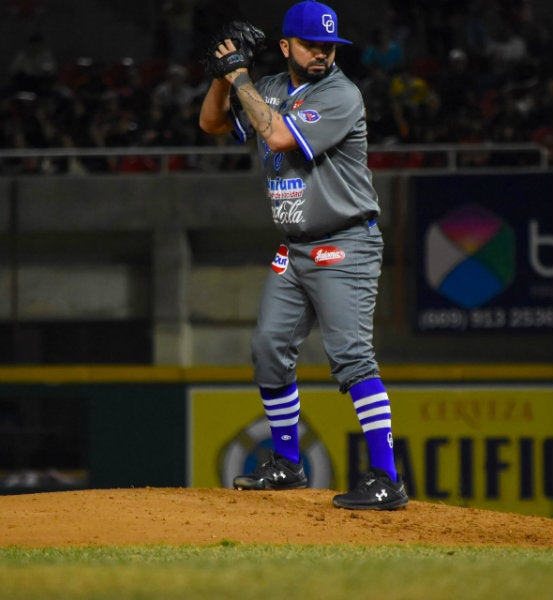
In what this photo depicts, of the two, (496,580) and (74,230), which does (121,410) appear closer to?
(74,230)

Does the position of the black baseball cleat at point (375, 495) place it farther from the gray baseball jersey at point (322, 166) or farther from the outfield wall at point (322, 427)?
the outfield wall at point (322, 427)

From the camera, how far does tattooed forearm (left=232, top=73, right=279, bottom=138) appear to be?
5438 millimetres

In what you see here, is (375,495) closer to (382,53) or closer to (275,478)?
(275,478)

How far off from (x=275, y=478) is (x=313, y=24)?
2010 mm

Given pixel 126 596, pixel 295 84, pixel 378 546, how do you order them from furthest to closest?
1. pixel 295 84
2. pixel 378 546
3. pixel 126 596

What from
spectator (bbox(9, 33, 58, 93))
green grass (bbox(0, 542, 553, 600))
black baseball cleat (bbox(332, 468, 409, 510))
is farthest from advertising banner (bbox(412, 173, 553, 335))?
green grass (bbox(0, 542, 553, 600))

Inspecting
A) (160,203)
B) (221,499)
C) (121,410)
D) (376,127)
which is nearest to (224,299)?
(160,203)

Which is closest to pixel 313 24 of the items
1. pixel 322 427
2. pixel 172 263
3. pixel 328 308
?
pixel 328 308

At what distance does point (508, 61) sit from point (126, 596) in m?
13.1

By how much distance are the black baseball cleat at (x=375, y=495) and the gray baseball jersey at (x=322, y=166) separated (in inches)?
41.4

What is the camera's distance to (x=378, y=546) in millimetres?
4953

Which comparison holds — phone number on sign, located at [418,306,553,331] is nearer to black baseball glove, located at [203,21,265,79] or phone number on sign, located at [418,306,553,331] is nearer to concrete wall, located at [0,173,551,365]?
concrete wall, located at [0,173,551,365]

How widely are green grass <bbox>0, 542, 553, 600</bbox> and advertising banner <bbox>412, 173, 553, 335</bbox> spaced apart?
9.34 m

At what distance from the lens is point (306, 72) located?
5637mm
